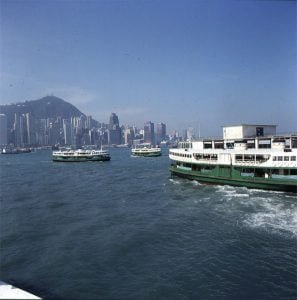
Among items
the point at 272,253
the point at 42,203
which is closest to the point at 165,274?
the point at 272,253

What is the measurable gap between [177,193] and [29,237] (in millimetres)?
19943

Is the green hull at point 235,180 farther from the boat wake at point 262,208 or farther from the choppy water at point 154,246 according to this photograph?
the choppy water at point 154,246

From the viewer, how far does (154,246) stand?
2130 centimetres

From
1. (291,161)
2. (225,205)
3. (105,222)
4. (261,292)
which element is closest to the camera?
(261,292)

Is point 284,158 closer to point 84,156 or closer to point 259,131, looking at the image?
point 259,131

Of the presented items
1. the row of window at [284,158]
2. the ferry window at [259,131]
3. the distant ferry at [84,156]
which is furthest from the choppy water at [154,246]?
the distant ferry at [84,156]

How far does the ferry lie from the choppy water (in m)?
2.07

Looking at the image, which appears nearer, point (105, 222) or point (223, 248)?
point (223, 248)

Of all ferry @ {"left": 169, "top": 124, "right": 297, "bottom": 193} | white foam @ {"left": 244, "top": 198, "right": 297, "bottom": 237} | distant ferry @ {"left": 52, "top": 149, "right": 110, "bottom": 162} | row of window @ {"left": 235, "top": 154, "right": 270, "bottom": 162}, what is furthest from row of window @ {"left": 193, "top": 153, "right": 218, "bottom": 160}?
distant ferry @ {"left": 52, "top": 149, "right": 110, "bottom": 162}

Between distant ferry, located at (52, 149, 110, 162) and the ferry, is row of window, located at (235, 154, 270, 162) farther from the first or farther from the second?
distant ferry, located at (52, 149, 110, 162)

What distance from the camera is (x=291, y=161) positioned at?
36188mm

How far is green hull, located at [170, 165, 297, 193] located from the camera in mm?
36562

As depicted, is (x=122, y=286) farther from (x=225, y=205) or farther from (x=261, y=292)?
(x=225, y=205)

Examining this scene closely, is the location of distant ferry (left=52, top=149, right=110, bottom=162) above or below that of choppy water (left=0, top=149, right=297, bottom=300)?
above
